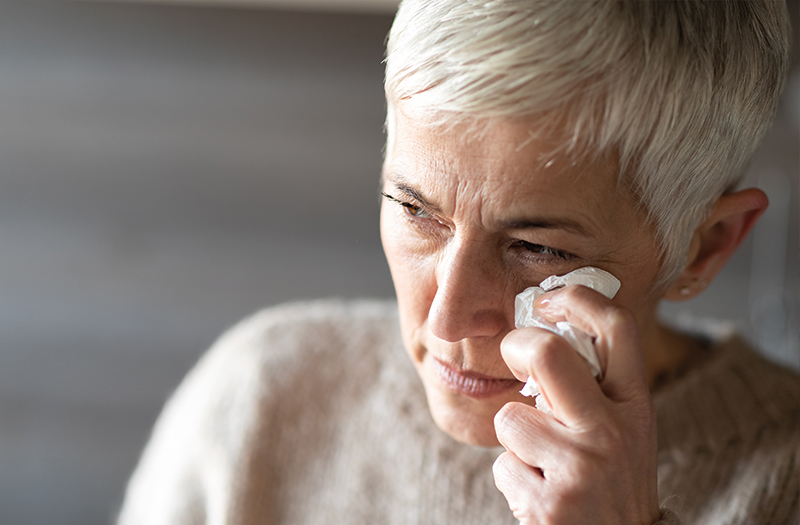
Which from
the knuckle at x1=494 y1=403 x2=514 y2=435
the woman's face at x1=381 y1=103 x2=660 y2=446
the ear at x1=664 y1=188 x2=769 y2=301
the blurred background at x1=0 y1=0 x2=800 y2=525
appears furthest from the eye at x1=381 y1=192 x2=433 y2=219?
the blurred background at x1=0 y1=0 x2=800 y2=525

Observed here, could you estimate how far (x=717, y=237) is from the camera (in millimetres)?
872

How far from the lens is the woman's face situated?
26.0 inches

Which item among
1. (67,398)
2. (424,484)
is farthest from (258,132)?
(424,484)

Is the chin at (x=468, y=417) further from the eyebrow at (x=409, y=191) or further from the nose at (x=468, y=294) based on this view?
the eyebrow at (x=409, y=191)

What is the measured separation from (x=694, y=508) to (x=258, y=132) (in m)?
1.72

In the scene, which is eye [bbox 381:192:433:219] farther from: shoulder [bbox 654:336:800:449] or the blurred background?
the blurred background

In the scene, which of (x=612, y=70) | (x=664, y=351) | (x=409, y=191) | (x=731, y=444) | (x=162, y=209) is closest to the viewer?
(x=612, y=70)

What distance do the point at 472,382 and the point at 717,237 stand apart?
393 millimetres

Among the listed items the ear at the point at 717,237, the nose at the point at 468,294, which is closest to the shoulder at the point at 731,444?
the ear at the point at 717,237

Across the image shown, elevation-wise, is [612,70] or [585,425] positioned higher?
[612,70]

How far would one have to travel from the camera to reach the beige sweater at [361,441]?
38.0 inches

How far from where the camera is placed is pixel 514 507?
712 millimetres

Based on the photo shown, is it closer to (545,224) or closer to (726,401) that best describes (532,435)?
(545,224)

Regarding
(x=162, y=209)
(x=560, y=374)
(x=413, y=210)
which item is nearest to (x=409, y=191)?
(x=413, y=210)
